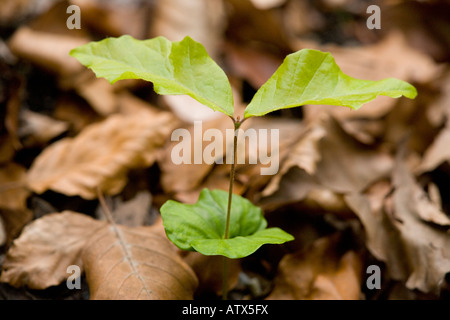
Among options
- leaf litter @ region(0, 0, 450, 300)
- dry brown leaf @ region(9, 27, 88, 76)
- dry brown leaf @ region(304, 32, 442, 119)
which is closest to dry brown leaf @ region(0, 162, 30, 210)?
leaf litter @ region(0, 0, 450, 300)

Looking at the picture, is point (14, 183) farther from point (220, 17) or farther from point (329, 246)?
point (220, 17)

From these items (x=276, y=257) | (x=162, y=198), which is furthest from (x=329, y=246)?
(x=162, y=198)

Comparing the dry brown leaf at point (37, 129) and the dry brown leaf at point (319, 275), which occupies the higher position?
the dry brown leaf at point (37, 129)

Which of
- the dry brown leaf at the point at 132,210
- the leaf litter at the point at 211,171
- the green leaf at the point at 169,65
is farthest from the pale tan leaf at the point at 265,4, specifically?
the green leaf at the point at 169,65

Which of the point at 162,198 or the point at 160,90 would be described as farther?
the point at 162,198

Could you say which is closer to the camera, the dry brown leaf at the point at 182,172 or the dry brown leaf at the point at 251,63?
the dry brown leaf at the point at 182,172

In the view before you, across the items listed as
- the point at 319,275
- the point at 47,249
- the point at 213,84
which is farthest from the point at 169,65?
the point at 319,275

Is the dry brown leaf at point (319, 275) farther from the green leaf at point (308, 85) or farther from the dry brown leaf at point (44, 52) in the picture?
the dry brown leaf at point (44, 52)
